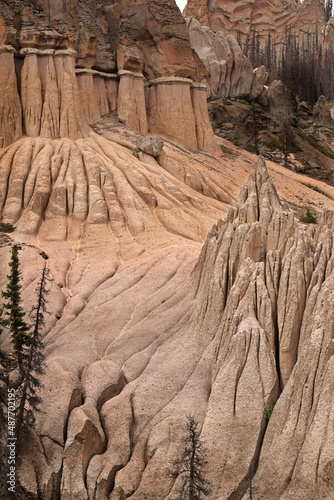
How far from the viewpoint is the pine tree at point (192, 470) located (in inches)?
738

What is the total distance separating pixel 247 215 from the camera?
95.8 ft

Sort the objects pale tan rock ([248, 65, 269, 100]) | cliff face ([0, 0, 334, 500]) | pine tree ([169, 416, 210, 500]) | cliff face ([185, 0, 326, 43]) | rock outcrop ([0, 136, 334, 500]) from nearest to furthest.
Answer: pine tree ([169, 416, 210, 500]), rock outcrop ([0, 136, 334, 500]), cliff face ([0, 0, 334, 500]), pale tan rock ([248, 65, 269, 100]), cliff face ([185, 0, 326, 43])

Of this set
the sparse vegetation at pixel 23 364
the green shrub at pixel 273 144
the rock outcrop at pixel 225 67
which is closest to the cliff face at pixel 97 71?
the green shrub at pixel 273 144

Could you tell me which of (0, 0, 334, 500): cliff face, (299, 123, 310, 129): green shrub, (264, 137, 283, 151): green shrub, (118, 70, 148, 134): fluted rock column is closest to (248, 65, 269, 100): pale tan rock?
(299, 123, 310, 129): green shrub

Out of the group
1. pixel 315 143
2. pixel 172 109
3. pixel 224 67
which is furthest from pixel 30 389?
pixel 224 67

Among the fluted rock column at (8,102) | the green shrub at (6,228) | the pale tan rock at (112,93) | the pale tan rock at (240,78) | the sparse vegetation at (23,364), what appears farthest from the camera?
the pale tan rock at (240,78)

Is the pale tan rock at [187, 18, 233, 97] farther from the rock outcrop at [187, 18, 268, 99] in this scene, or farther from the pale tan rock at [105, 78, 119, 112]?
the pale tan rock at [105, 78, 119, 112]

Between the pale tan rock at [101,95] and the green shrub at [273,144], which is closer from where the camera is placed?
the pale tan rock at [101,95]

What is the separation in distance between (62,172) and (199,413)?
74.8ft

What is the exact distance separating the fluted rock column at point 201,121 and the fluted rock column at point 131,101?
515cm

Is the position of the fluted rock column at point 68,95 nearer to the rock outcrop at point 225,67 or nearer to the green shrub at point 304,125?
the rock outcrop at point 225,67

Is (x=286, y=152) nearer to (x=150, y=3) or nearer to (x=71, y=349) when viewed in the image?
(x=150, y=3)

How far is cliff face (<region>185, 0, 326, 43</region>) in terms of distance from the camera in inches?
4449

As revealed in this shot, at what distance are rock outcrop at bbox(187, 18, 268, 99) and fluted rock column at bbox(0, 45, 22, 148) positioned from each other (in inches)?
1454
